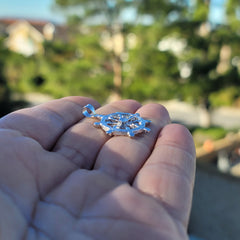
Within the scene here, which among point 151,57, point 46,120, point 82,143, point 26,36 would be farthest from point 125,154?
point 26,36

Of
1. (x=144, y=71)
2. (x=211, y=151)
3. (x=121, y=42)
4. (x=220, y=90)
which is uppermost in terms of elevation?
(x=121, y=42)

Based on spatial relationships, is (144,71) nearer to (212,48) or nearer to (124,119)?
(212,48)

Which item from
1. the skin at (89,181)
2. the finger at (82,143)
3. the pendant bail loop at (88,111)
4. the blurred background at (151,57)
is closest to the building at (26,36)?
the blurred background at (151,57)

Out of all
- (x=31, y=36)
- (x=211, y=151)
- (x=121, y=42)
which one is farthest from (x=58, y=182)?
(x=31, y=36)

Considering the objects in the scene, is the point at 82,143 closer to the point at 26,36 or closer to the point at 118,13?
the point at 118,13

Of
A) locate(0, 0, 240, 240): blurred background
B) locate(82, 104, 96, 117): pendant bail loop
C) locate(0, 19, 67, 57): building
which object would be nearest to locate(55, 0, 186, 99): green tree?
locate(0, 0, 240, 240): blurred background

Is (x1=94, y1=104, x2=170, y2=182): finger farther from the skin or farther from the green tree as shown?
the green tree

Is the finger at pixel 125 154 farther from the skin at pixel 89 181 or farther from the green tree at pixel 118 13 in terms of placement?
the green tree at pixel 118 13
